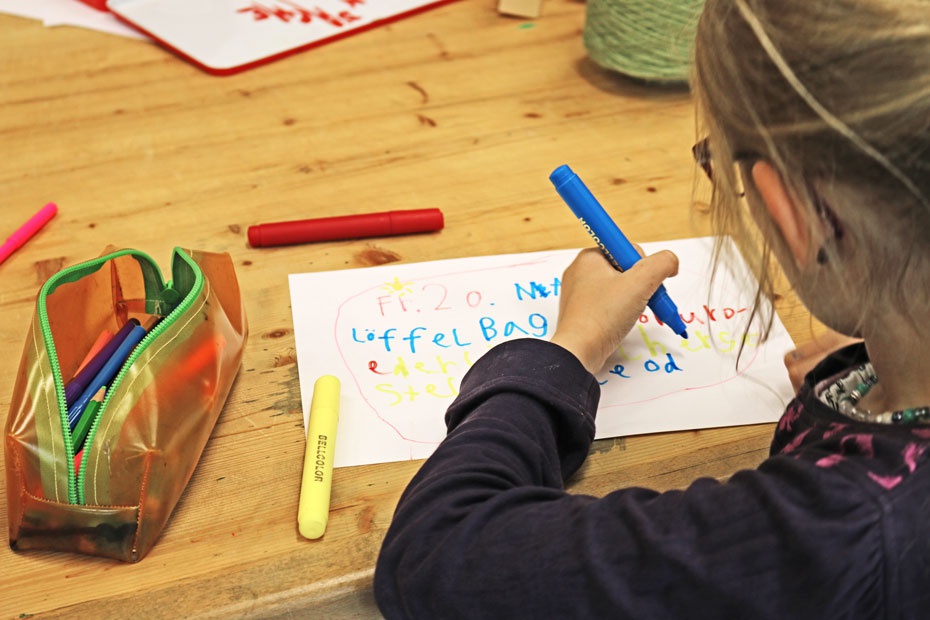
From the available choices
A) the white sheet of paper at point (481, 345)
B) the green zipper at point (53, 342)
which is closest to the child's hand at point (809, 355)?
the white sheet of paper at point (481, 345)

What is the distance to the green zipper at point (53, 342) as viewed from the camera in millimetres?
536

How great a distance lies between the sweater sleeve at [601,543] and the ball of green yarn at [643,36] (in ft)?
1.62

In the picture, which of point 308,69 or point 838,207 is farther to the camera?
point 308,69

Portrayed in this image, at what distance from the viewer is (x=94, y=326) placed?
0.64 metres

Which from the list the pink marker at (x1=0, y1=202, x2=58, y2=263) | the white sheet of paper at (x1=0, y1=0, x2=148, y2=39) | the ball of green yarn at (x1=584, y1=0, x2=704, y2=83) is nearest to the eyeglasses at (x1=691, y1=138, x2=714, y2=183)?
the ball of green yarn at (x1=584, y1=0, x2=704, y2=83)

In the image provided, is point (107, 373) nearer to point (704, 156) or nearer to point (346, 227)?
point (346, 227)

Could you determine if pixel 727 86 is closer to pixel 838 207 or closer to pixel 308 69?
pixel 838 207

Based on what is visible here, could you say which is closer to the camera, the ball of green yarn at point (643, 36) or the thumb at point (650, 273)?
the thumb at point (650, 273)

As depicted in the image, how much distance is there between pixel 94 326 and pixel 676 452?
0.38 m

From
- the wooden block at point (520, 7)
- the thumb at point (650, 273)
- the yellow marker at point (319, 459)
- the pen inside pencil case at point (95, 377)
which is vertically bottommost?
the yellow marker at point (319, 459)

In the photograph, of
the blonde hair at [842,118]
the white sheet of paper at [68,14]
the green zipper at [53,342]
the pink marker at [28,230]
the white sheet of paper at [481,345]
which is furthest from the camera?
the white sheet of paper at [68,14]

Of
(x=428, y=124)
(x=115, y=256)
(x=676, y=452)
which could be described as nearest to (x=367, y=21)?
(x=428, y=124)

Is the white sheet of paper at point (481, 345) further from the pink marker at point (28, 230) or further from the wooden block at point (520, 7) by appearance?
the wooden block at point (520, 7)

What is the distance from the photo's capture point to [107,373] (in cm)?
59
